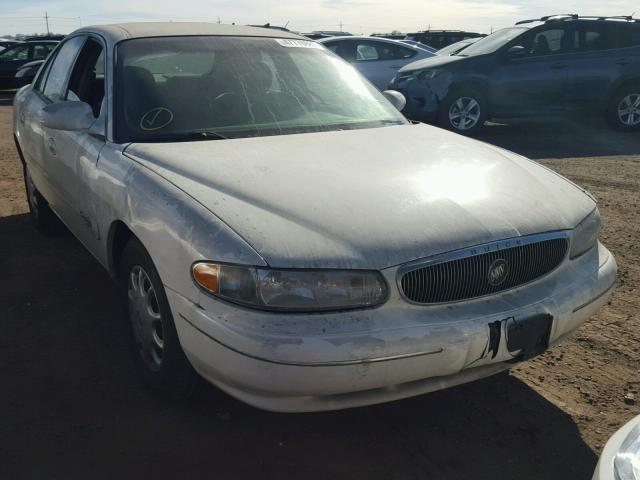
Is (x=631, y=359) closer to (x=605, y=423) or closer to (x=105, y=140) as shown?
(x=605, y=423)

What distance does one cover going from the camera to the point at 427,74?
10.2m

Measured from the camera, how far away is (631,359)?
329 centimetres

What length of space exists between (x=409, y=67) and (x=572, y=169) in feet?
12.9

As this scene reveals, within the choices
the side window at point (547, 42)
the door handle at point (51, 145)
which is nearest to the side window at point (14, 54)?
the side window at point (547, 42)

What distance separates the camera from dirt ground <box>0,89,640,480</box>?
2.54 metres

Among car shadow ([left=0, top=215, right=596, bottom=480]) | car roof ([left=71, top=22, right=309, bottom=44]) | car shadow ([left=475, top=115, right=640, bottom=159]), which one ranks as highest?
car roof ([left=71, top=22, right=309, bottom=44])

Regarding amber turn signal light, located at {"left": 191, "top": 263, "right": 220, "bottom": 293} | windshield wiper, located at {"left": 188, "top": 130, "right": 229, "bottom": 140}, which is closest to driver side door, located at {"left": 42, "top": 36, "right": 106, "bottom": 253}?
windshield wiper, located at {"left": 188, "top": 130, "right": 229, "bottom": 140}

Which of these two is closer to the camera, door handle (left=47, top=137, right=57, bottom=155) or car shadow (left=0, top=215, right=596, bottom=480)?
car shadow (left=0, top=215, right=596, bottom=480)

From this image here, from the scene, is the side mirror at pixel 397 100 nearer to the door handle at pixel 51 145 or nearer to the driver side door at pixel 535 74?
the door handle at pixel 51 145

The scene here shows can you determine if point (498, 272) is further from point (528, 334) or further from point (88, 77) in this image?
point (88, 77)

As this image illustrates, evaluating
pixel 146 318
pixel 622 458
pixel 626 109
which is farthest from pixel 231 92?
pixel 626 109

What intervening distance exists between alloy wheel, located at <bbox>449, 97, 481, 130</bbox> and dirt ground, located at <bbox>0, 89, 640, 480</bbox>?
6.54 meters

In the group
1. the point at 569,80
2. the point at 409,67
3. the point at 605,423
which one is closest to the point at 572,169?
the point at 569,80

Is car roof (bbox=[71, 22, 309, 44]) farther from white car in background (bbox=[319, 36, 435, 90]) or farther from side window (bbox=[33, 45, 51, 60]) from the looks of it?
side window (bbox=[33, 45, 51, 60])
